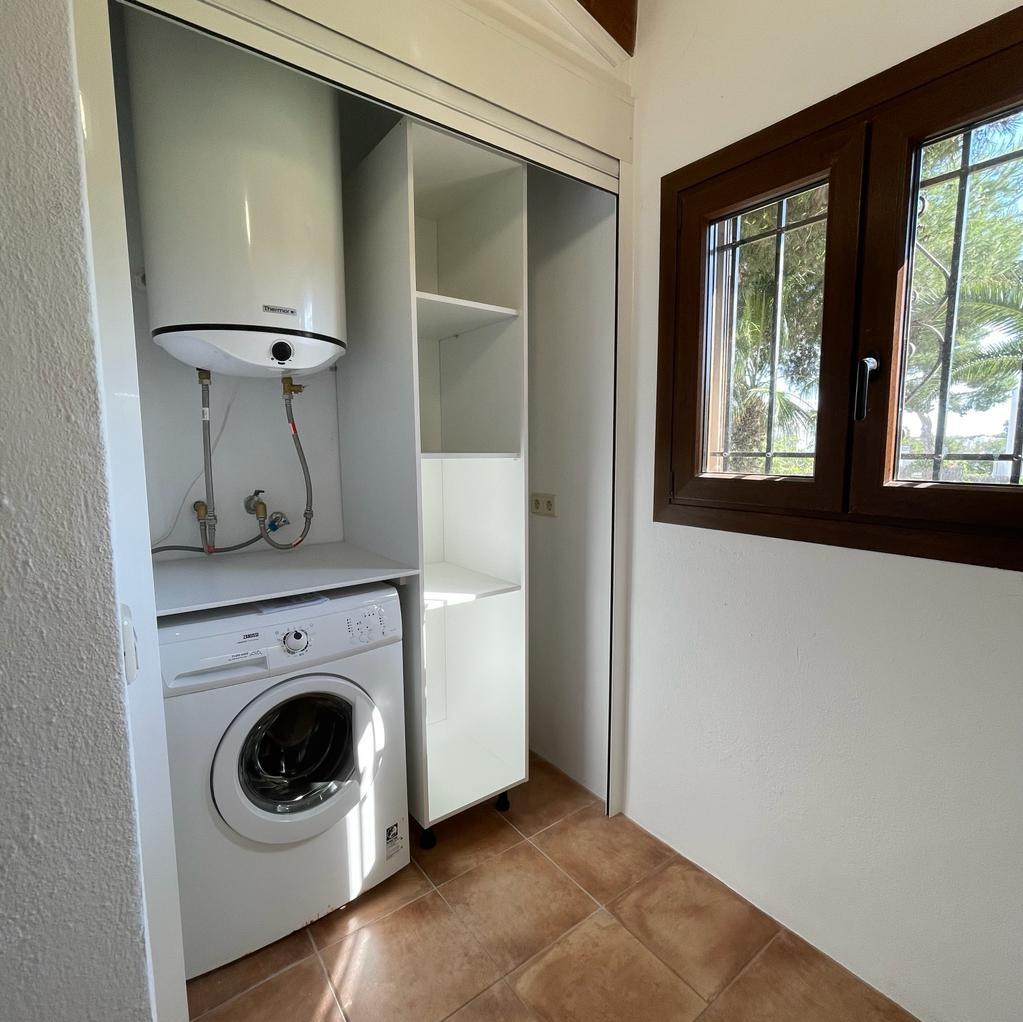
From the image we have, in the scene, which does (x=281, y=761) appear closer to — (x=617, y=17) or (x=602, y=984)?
(x=602, y=984)

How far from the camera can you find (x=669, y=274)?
149 centimetres

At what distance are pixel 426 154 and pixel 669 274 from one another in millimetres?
758

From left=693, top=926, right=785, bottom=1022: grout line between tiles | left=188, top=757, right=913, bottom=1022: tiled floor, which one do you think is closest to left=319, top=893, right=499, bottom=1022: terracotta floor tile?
left=188, top=757, right=913, bottom=1022: tiled floor

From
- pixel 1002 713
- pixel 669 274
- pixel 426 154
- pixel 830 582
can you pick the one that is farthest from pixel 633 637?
pixel 426 154

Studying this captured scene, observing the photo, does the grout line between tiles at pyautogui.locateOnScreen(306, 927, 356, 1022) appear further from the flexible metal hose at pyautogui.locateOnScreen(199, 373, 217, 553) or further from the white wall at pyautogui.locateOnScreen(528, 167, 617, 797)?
the flexible metal hose at pyautogui.locateOnScreen(199, 373, 217, 553)

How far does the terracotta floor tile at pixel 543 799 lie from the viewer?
1.80 m

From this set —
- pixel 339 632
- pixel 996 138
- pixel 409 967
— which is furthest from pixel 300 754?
pixel 996 138

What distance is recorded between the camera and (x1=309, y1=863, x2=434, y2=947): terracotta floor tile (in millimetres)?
1388

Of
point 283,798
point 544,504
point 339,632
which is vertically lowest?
point 283,798

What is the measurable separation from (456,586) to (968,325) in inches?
56.6

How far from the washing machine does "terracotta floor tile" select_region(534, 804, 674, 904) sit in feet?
1.64

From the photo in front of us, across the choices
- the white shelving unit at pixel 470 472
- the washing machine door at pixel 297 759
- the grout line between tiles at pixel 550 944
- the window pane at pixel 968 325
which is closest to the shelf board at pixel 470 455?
the white shelving unit at pixel 470 472

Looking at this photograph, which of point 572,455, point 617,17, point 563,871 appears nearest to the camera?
point 617,17

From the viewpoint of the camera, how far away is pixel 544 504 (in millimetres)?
1998
